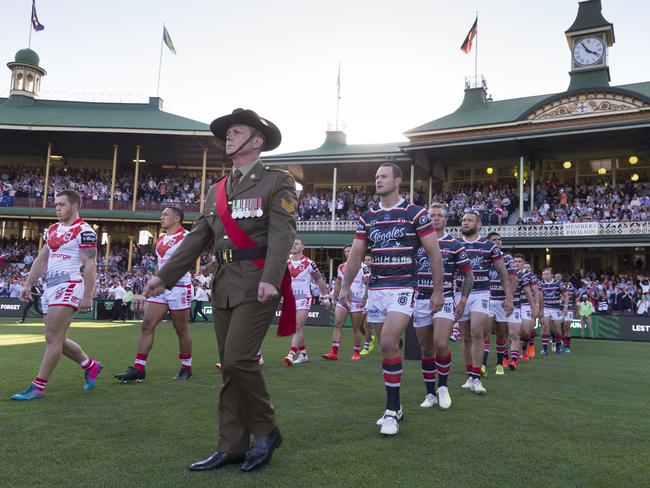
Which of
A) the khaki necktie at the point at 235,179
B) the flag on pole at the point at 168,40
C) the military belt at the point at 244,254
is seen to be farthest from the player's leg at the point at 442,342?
the flag on pole at the point at 168,40

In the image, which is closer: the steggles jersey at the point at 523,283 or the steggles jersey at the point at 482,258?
the steggles jersey at the point at 482,258

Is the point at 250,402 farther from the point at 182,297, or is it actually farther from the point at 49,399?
the point at 182,297

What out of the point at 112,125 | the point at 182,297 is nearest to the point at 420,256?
the point at 182,297

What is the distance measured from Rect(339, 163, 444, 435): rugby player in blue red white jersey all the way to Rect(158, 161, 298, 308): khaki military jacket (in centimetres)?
154

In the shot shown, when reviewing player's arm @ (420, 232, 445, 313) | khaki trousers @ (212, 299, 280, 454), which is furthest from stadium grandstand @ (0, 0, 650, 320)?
khaki trousers @ (212, 299, 280, 454)

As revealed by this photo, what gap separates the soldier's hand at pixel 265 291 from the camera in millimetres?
3922

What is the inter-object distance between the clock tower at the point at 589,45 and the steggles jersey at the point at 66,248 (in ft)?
107

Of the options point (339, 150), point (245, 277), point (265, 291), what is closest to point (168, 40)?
point (339, 150)

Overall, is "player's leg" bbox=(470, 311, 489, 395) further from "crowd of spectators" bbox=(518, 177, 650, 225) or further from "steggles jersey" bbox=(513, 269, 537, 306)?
"crowd of spectators" bbox=(518, 177, 650, 225)

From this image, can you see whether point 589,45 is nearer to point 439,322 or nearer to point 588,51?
point 588,51

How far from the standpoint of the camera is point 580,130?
27.5 metres

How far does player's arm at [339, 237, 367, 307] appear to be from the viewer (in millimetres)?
5949

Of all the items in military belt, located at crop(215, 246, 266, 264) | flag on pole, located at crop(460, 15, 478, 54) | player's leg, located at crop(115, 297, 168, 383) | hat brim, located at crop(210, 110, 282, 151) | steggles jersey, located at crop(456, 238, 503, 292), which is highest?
flag on pole, located at crop(460, 15, 478, 54)

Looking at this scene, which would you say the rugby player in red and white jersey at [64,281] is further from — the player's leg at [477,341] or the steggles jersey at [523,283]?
the steggles jersey at [523,283]
